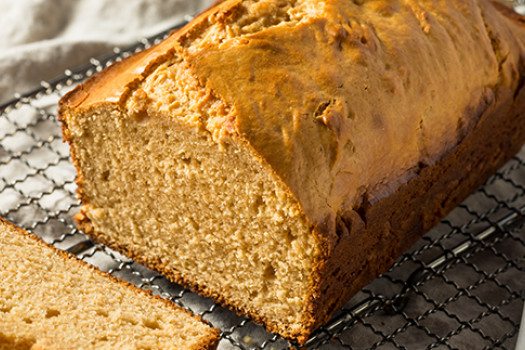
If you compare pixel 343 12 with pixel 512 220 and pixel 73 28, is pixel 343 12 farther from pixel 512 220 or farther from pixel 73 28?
pixel 73 28

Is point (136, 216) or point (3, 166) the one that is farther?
point (3, 166)

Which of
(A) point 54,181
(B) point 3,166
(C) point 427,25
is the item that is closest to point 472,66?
(C) point 427,25

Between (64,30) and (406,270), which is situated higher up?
(64,30)

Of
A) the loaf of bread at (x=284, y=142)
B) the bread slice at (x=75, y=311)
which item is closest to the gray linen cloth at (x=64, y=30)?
the loaf of bread at (x=284, y=142)

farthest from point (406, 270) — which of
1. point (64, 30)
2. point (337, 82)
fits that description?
point (64, 30)

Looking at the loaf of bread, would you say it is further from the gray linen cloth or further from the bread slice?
the gray linen cloth

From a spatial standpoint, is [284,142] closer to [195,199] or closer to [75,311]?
[195,199]
